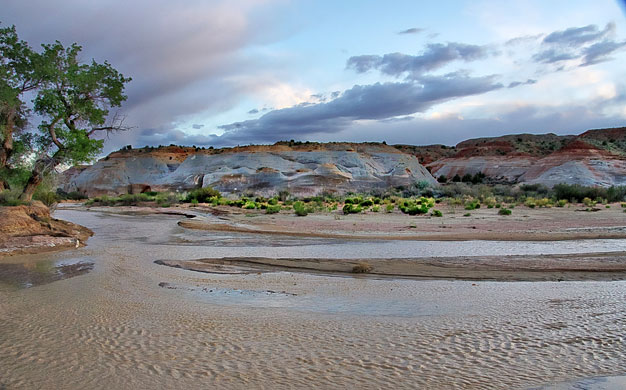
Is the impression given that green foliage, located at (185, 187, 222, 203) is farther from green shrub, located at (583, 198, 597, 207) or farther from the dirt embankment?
green shrub, located at (583, 198, 597, 207)

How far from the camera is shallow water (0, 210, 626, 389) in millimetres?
4266

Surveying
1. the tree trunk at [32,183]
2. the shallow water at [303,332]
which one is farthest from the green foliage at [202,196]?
the shallow water at [303,332]

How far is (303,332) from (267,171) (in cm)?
5060

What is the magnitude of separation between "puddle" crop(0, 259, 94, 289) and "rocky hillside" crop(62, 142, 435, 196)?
39754mm

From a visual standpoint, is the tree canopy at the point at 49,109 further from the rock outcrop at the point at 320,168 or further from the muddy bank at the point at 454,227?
the rock outcrop at the point at 320,168

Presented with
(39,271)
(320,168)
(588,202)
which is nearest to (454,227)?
(39,271)

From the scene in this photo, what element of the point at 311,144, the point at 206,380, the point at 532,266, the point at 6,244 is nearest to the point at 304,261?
the point at 532,266

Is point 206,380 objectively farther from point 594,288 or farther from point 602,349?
point 594,288

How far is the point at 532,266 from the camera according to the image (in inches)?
393

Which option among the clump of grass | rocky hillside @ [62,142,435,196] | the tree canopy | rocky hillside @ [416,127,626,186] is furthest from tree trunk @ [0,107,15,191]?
rocky hillside @ [416,127,626,186]

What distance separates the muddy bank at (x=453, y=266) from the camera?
9203 millimetres

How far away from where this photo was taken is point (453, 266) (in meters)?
10.3

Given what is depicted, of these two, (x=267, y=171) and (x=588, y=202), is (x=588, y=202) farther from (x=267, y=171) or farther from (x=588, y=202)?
(x=267, y=171)

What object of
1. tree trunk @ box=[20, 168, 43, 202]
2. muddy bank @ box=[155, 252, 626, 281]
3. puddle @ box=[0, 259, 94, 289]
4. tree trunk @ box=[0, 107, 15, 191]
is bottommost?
puddle @ box=[0, 259, 94, 289]
